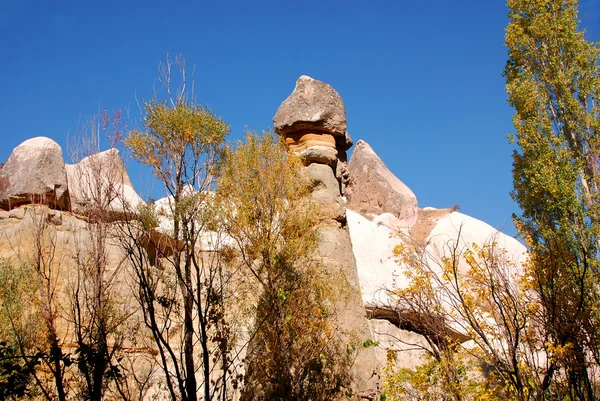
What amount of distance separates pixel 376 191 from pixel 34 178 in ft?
54.1

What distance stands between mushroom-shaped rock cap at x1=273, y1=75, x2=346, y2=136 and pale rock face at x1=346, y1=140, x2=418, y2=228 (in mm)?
13360

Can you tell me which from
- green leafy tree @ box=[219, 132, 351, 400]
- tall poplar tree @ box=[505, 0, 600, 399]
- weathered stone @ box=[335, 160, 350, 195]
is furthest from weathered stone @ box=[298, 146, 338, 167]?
tall poplar tree @ box=[505, 0, 600, 399]

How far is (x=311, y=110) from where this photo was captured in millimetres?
10688

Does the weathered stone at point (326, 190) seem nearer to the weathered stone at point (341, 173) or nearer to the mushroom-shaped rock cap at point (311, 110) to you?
the weathered stone at point (341, 173)

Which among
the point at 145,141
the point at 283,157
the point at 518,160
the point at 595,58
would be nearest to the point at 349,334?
the point at 283,157

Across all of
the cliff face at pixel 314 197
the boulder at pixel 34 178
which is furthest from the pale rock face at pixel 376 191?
the boulder at pixel 34 178

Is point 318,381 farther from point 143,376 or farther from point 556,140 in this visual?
point 556,140

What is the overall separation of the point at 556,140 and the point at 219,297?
755 cm

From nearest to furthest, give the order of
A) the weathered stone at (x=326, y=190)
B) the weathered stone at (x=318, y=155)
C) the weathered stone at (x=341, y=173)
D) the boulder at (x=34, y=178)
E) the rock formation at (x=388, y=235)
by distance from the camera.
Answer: the weathered stone at (x=326, y=190) → the weathered stone at (x=318, y=155) → the weathered stone at (x=341, y=173) → the rock formation at (x=388, y=235) → the boulder at (x=34, y=178)

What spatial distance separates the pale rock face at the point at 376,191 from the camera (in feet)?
80.1

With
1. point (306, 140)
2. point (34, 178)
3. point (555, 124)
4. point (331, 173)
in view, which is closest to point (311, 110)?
point (306, 140)

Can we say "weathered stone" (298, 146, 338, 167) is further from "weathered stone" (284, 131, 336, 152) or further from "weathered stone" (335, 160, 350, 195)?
"weathered stone" (335, 160, 350, 195)

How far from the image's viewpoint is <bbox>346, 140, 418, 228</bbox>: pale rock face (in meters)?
24.4

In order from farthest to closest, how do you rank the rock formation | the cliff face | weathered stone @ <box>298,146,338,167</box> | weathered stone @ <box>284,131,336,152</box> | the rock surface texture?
→ the rock formation
weathered stone @ <box>284,131,336,152</box>
weathered stone @ <box>298,146,338,167</box>
the cliff face
the rock surface texture
